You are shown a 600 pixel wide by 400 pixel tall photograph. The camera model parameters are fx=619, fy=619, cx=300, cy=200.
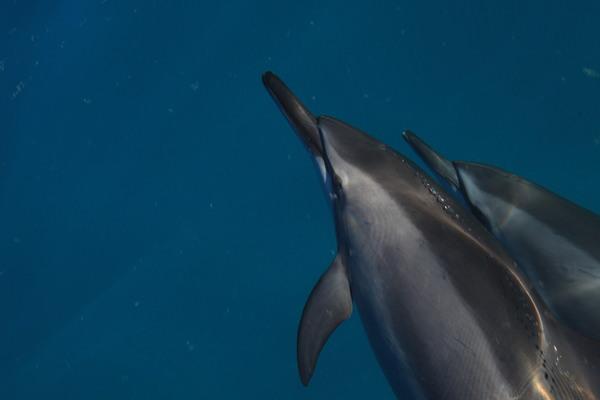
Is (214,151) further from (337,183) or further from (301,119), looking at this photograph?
(337,183)

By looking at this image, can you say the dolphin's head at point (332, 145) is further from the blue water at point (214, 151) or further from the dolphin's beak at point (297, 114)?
the blue water at point (214, 151)

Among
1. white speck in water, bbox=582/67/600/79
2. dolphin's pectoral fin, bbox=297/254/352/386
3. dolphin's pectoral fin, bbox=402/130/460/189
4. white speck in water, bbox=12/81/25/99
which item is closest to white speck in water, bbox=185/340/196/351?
white speck in water, bbox=12/81/25/99

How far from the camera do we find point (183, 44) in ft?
20.7

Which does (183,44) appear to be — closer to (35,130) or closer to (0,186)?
(35,130)

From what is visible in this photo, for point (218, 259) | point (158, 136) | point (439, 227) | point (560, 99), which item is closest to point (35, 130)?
point (158, 136)

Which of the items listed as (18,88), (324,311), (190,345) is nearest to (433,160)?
(324,311)

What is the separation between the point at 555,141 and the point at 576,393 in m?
3.86

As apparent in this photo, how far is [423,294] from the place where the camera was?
197 cm

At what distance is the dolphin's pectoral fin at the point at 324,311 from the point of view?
2.28 metres

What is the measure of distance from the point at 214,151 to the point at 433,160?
3.37 m

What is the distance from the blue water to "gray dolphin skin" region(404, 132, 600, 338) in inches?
99.5

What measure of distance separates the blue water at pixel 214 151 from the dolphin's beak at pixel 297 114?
3.08m

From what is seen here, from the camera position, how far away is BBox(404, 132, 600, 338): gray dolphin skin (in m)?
2.62

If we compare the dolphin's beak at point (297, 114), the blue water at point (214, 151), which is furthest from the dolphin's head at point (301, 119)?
the blue water at point (214, 151)
